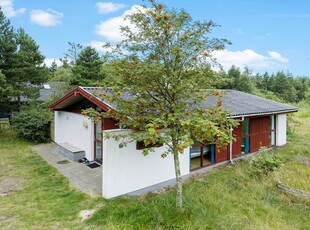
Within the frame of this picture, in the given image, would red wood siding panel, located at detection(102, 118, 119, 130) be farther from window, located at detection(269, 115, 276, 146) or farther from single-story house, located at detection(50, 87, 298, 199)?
window, located at detection(269, 115, 276, 146)

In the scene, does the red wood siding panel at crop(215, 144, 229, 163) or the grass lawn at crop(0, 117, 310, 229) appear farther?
the red wood siding panel at crop(215, 144, 229, 163)

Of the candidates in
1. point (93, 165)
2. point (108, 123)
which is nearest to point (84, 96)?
point (108, 123)

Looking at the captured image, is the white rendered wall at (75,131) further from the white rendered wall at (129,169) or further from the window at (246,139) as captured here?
the window at (246,139)

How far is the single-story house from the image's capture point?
653 centimetres

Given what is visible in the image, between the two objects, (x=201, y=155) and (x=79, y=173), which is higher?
(x=201, y=155)

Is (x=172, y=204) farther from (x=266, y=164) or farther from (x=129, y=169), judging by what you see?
(x=266, y=164)

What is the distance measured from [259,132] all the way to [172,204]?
8137 millimetres

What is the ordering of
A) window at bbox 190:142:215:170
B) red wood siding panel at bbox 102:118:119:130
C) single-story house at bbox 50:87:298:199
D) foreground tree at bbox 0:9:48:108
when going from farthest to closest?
foreground tree at bbox 0:9:48:108, window at bbox 190:142:215:170, red wood siding panel at bbox 102:118:119:130, single-story house at bbox 50:87:298:199

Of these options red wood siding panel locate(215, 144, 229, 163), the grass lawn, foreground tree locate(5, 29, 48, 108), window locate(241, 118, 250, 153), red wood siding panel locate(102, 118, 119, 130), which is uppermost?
foreground tree locate(5, 29, 48, 108)

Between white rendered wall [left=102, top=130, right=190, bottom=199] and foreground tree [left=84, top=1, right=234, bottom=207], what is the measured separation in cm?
126

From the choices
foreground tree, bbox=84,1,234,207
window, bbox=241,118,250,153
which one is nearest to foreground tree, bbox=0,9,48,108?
foreground tree, bbox=84,1,234,207

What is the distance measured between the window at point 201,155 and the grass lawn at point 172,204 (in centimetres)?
62

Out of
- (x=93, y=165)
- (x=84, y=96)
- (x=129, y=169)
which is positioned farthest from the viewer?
(x=93, y=165)

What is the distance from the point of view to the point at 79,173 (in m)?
8.66
